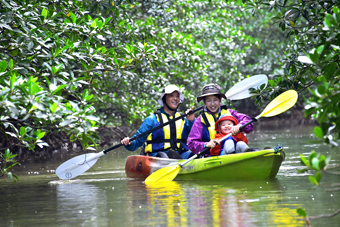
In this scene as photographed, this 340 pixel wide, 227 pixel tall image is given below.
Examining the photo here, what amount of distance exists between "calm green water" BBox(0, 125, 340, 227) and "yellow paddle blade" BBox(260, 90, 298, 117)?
0.87m

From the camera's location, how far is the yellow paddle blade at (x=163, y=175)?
5.95 m

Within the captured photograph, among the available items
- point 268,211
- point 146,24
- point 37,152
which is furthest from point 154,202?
point 37,152

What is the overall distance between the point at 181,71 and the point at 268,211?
8184 millimetres

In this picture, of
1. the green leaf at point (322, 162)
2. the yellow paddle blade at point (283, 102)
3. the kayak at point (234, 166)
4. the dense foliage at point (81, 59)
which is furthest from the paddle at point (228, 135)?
the green leaf at point (322, 162)

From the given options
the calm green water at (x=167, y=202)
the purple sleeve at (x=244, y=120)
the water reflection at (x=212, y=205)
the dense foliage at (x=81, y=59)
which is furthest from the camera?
the purple sleeve at (x=244, y=120)

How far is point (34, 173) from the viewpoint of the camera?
25.2ft

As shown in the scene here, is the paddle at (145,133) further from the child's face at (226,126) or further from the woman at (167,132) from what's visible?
the child's face at (226,126)

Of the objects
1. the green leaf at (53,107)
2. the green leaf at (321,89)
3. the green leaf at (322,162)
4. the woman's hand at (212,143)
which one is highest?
the green leaf at (53,107)

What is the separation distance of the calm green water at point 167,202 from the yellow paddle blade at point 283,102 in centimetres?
87

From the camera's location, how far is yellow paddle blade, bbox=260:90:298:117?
17.6ft

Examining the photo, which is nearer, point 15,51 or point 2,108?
point 2,108

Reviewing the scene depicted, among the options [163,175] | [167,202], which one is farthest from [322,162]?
Result: [163,175]

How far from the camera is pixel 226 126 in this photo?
5789mm

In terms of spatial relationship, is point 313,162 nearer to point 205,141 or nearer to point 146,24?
point 205,141
